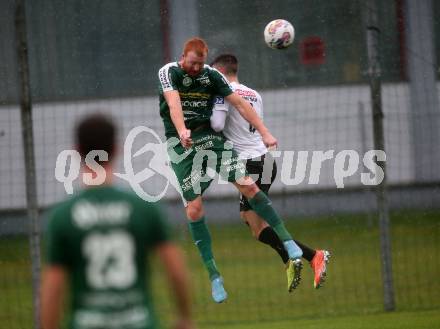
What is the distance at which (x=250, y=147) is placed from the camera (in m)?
10.8

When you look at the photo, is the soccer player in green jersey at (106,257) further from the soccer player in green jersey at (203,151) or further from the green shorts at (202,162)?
the green shorts at (202,162)

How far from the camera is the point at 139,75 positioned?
14641 mm

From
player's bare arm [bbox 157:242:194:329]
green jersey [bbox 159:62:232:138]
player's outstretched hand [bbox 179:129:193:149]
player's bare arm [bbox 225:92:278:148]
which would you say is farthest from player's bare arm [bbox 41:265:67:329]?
green jersey [bbox 159:62:232:138]

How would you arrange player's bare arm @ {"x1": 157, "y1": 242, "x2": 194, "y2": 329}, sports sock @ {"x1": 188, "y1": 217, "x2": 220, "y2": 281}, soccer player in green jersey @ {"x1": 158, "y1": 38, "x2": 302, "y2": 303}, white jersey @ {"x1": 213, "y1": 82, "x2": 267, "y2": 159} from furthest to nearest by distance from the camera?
white jersey @ {"x1": 213, "y1": 82, "x2": 267, "y2": 159} → sports sock @ {"x1": 188, "y1": 217, "x2": 220, "y2": 281} → soccer player in green jersey @ {"x1": 158, "y1": 38, "x2": 302, "y2": 303} → player's bare arm @ {"x1": 157, "y1": 242, "x2": 194, "y2": 329}

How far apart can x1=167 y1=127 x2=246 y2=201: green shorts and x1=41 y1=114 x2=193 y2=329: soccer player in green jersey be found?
531 cm

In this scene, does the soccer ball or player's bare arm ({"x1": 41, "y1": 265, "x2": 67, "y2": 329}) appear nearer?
player's bare arm ({"x1": 41, "y1": 265, "x2": 67, "y2": 329})

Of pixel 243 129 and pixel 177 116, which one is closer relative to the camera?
pixel 177 116

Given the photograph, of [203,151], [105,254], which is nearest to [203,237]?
[203,151]

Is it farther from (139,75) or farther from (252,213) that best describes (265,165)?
(139,75)

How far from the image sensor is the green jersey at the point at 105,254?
446cm

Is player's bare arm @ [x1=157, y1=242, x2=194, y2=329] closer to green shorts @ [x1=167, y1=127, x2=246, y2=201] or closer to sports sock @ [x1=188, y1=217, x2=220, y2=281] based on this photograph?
green shorts @ [x1=167, y1=127, x2=246, y2=201]

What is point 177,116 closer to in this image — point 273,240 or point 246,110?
point 246,110

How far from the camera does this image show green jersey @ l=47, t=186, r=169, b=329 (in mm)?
4461

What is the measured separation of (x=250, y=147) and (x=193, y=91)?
1181 millimetres
